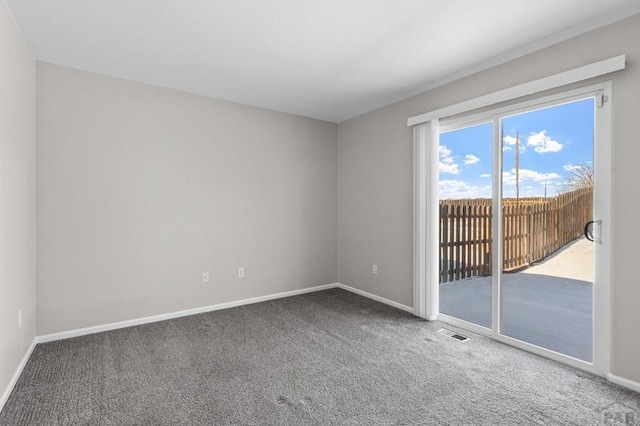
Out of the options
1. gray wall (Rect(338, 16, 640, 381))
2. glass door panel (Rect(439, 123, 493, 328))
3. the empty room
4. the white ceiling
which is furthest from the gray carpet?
the white ceiling

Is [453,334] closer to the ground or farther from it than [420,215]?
closer to the ground

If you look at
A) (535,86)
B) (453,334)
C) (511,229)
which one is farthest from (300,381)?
(535,86)

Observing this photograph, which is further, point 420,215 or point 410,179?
point 410,179

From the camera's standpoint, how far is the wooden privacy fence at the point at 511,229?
2.58 metres

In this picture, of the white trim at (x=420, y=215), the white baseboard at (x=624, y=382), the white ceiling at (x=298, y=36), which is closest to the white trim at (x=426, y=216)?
the white trim at (x=420, y=215)

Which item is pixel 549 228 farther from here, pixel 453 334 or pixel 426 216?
pixel 453 334

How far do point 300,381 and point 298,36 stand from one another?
259 centimetres

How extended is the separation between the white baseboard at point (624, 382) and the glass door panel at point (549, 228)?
0.67 feet

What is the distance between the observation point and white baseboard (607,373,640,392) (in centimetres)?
216

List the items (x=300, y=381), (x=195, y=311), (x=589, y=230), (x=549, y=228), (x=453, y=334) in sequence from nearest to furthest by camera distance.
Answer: (x=300, y=381), (x=589, y=230), (x=549, y=228), (x=453, y=334), (x=195, y=311)

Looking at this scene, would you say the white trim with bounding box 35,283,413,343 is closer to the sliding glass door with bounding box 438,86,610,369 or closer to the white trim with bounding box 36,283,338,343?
the white trim with bounding box 36,283,338,343

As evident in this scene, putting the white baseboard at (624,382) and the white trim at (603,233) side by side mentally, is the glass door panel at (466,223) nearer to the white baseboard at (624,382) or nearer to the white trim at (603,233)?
the white trim at (603,233)

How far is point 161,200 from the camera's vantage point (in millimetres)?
3533

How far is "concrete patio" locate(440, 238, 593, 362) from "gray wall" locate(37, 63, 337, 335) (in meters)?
2.54
